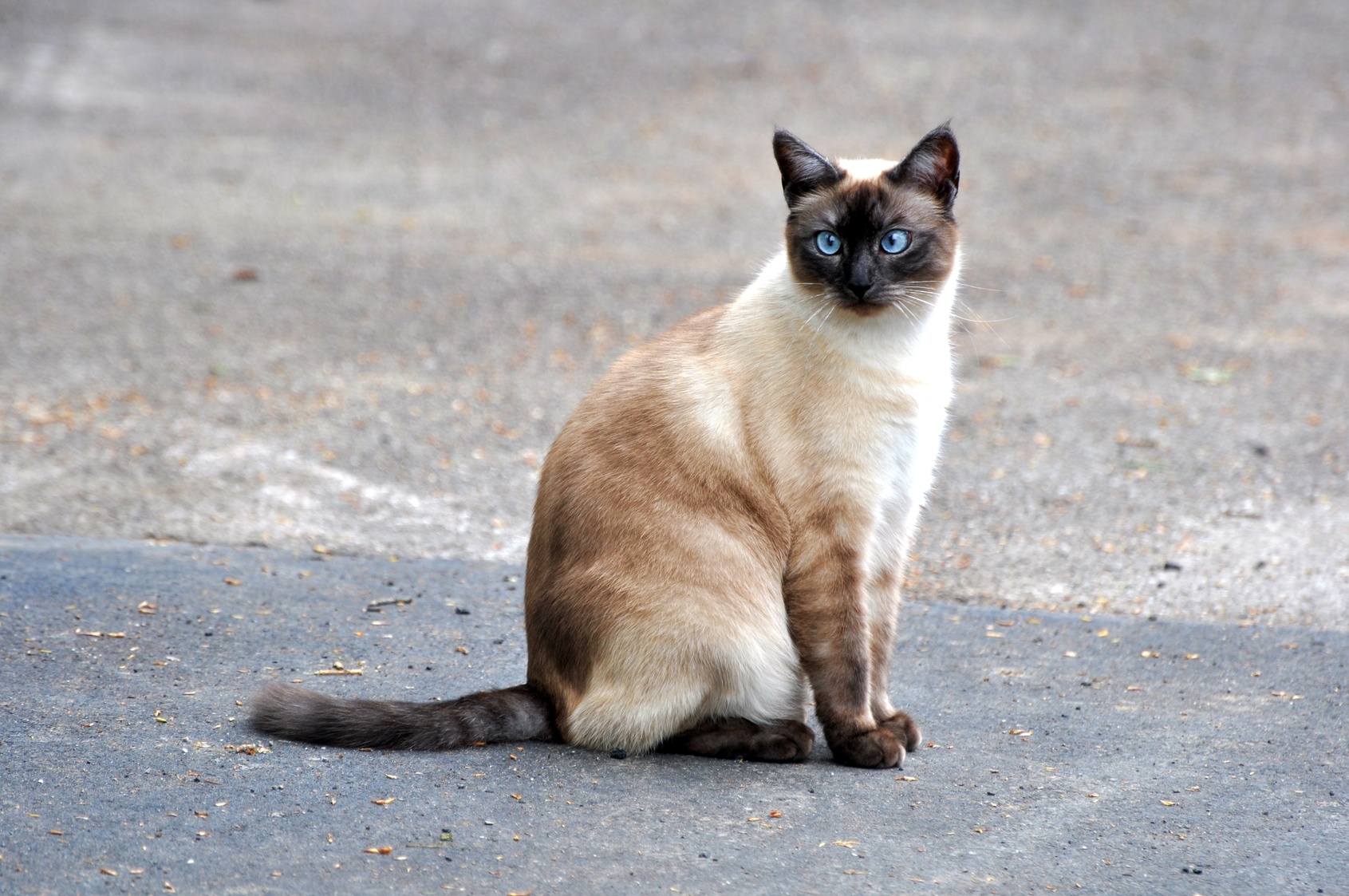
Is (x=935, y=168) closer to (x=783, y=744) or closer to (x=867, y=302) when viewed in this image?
(x=867, y=302)

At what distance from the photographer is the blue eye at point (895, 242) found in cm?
333

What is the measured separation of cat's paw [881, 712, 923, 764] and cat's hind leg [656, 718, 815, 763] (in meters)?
0.22

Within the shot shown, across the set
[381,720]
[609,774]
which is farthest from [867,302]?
[381,720]

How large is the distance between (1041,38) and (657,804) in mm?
10983

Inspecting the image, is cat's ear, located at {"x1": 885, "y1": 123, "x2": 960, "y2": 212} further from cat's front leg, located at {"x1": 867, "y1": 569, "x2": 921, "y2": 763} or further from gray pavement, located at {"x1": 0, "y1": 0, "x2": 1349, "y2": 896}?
gray pavement, located at {"x1": 0, "y1": 0, "x2": 1349, "y2": 896}

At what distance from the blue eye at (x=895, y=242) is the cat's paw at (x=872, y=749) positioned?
48.2 inches

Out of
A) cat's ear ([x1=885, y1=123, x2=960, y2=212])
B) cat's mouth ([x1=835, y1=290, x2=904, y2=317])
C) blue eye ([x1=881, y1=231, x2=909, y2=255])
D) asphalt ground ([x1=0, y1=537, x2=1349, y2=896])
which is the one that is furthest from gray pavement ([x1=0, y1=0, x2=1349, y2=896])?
cat's ear ([x1=885, y1=123, x2=960, y2=212])

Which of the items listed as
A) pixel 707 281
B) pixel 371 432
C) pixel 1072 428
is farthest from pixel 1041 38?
pixel 371 432

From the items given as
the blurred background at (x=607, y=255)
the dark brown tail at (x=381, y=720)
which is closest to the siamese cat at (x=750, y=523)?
the dark brown tail at (x=381, y=720)

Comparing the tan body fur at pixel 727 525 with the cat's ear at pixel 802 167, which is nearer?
the tan body fur at pixel 727 525

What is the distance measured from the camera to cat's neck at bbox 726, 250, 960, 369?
10.9ft

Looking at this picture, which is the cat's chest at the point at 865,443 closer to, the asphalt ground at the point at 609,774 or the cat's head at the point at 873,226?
the cat's head at the point at 873,226

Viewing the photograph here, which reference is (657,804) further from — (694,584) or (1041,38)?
(1041,38)

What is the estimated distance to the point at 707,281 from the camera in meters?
7.96
